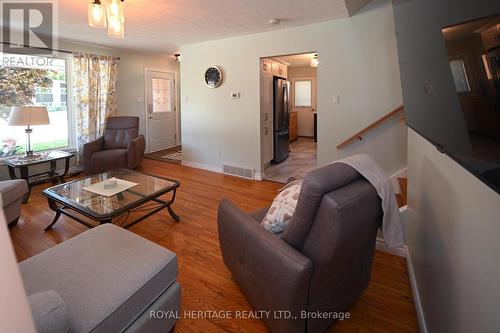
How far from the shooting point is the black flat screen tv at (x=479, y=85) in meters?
0.49

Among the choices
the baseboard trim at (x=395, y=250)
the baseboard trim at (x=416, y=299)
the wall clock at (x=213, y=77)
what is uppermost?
the wall clock at (x=213, y=77)

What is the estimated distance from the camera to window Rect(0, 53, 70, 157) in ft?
13.2

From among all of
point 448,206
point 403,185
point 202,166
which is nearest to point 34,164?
point 202,166

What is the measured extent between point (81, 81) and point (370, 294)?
5324 mm

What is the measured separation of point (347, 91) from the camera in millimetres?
3574

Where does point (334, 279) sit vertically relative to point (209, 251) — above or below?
above

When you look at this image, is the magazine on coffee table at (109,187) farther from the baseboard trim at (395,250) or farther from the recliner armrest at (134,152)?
the baseboard trim at (395,250)

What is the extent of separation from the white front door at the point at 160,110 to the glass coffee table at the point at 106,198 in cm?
358

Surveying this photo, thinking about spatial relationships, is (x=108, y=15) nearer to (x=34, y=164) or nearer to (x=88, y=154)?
(x=34, y=164)

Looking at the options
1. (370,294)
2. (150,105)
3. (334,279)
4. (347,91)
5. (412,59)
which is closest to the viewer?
(412,59)

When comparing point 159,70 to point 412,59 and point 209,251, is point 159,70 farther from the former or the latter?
point 412,59

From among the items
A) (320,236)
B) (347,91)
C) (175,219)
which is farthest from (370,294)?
(347,91)

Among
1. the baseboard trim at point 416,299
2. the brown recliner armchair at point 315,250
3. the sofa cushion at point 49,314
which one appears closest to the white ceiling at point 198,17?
the brown recliner armchair at point 315,250

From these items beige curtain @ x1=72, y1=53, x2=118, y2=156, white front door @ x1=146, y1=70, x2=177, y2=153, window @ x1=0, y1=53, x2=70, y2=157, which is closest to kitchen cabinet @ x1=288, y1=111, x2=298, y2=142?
white front door @ x1=146, y1=70, x2=177, y2=153
